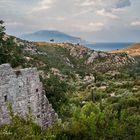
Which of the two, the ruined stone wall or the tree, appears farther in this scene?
the tree

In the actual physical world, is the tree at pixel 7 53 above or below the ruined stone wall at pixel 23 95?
above

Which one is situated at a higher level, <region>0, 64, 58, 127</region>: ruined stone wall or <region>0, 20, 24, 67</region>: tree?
<region>0, 20, 24, 67</region>: tree

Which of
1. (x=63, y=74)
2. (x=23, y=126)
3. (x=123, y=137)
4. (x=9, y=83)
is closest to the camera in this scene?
(x=23, y=126)

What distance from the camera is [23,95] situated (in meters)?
22.8

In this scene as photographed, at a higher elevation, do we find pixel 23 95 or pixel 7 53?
pixel 7 53

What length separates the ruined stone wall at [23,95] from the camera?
21031 mm

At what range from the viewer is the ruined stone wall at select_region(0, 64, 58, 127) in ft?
69.0

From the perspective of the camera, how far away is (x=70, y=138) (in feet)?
82.3

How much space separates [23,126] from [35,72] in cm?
744

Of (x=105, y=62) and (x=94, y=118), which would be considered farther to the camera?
(x=105, y=62)

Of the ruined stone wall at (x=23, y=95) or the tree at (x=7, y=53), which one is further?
the tree at (x=7, y=53)

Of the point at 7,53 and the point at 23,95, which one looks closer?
the point at 23,95

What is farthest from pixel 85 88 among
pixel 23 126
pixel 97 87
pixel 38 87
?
pixel 23 126

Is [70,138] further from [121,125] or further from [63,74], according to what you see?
[63,74]
